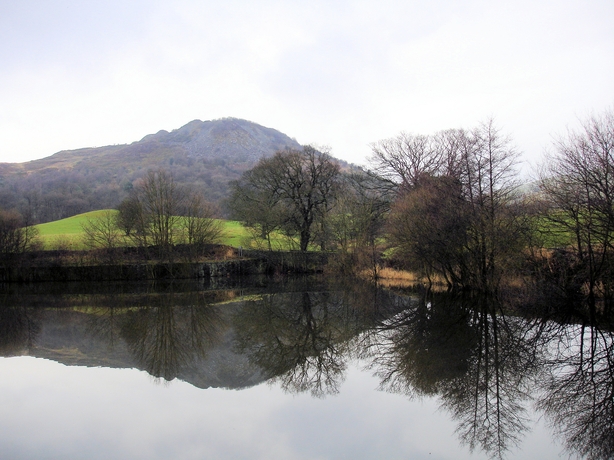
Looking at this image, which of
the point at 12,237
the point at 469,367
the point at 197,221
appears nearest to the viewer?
the point at 469,367

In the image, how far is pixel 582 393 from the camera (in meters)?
7.26

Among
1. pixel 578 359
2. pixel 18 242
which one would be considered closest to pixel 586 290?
pixel 578 359

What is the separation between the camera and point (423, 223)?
20.0 metres

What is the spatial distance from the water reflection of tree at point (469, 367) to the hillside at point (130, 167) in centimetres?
4954

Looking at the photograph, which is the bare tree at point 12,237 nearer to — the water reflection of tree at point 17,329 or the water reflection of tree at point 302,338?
the water reflection of tree at point 17,329

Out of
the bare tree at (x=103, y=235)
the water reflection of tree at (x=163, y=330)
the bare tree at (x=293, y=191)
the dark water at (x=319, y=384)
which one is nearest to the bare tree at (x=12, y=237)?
the bare tree at (x=103, y=235)

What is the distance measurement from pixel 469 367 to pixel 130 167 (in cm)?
14390

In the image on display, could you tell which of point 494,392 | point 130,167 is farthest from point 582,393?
point 130,167

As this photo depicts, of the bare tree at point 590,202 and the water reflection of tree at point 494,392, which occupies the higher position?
the bare tree at point 590,202

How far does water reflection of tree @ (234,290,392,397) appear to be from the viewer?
884cm

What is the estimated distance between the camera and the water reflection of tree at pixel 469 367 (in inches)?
251

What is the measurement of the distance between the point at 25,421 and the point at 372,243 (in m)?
25.8

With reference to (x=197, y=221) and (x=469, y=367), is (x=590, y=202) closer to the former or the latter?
(x=469, y=367)

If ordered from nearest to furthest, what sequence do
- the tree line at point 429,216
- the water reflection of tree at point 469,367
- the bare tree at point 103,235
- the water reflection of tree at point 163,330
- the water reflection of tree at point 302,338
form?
the water reflection of tree at point 469,367 → the water reflection of tree at point 302,338 → the water reflection of tree at point 163,330 → the tree line at point 429,216 → the bare tree at point 103,235
